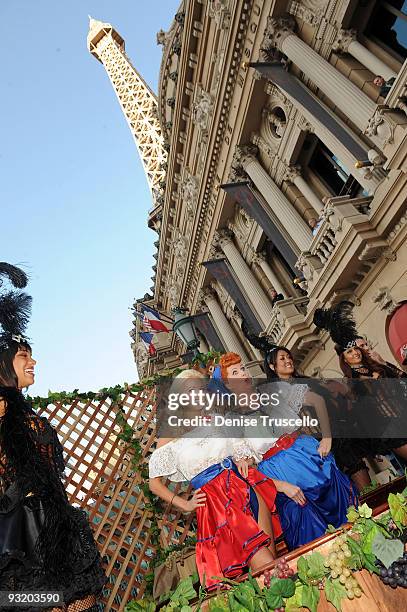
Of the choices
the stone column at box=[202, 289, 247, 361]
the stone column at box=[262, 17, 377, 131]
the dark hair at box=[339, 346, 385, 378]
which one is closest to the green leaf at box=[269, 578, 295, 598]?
the dark hair at box=[339, 346, 385, 378]

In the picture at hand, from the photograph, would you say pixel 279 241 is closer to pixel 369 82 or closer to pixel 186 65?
pixel 369 82

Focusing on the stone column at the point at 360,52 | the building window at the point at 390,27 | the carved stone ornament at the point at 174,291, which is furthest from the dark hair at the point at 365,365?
the carved stone ornament at the point at 174,291

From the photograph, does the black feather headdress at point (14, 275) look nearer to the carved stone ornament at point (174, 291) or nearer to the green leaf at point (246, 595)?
the green leaf at point (246, 595)

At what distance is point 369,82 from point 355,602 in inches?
473

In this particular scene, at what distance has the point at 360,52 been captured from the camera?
35.1 ft

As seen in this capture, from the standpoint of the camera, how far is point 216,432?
3.47m

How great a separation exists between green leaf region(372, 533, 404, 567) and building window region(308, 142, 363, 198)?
37.4 ft

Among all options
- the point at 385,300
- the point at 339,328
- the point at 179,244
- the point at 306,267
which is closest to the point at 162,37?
the point at 179,244

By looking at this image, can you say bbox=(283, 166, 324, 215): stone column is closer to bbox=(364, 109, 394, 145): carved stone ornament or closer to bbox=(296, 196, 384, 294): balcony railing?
bbox=(296, 196, 384, 294): balcony railing

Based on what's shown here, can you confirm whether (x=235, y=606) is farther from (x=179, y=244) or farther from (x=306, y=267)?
(x=179, y=244)

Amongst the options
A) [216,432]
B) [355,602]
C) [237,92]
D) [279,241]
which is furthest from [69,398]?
[237,92]

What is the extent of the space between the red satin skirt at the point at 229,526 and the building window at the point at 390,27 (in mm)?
11126

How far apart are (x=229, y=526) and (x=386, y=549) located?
58.0 inches

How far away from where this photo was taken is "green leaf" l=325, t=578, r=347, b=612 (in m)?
1.78
